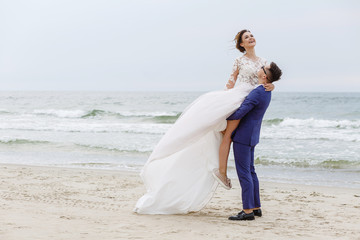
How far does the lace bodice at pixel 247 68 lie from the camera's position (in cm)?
455

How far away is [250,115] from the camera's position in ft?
14.5

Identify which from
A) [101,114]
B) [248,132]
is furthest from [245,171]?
[101,114]

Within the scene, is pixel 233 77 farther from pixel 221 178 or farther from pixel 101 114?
pixel 101 114

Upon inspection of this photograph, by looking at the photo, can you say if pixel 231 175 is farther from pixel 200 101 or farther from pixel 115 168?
pixel 200 101

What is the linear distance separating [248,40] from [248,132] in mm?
1001

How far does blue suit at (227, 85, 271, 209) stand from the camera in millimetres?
4348

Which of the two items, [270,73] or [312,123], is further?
[312,123]

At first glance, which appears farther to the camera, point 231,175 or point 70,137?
point 70,137

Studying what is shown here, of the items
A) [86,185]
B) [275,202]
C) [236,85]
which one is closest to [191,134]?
[236,85]

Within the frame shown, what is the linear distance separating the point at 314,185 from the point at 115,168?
4191 millimetres

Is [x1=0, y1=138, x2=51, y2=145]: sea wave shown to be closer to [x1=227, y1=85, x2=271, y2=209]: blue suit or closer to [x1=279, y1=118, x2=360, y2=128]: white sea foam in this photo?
[x1=227, y1=85, x2=271, y2=209]: blue suit

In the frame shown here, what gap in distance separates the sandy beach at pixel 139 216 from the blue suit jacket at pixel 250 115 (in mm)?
916

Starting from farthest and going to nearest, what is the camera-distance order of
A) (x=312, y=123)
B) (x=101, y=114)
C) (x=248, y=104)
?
(x=101, y=114), (x=312, y=123), (x=248, y=104)

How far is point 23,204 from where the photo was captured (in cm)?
495
